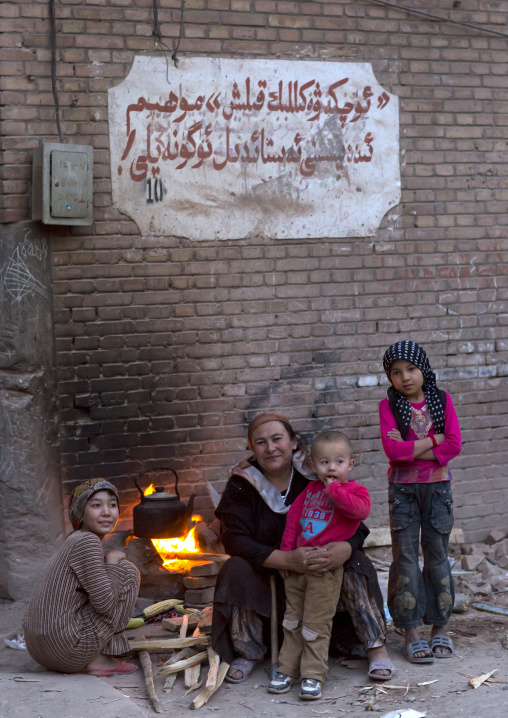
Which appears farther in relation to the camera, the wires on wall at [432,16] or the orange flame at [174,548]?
the wires on wall at [432,16]

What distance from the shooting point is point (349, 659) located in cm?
412

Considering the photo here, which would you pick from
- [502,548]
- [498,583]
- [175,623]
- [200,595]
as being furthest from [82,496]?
[502,548]

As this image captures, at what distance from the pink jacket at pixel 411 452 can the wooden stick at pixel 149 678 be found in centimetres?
153

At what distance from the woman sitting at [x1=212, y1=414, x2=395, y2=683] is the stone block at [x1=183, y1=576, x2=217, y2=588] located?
861 millimetres

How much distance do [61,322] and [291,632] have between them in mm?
2441

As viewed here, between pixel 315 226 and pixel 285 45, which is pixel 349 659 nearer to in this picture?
pixel 315 226

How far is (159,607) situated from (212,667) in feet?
3.20

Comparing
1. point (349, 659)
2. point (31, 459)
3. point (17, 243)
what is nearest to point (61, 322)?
point (17, 243)

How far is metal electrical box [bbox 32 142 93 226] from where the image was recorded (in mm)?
4898

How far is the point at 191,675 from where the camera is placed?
3.97m

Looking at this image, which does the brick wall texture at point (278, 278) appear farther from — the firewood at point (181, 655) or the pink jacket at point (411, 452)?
the pink jacket at point (411, 452)

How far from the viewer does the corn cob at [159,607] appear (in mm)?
4801

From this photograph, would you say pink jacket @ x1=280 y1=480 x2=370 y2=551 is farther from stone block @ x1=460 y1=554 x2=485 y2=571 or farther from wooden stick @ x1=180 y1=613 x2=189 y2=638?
stone block @ x1=460 y1=554 x2=485 y2=571

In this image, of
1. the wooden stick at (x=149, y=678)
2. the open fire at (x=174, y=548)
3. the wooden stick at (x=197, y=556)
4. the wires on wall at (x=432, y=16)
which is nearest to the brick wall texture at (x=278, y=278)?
the wires on wall at (x=432, y=16)
